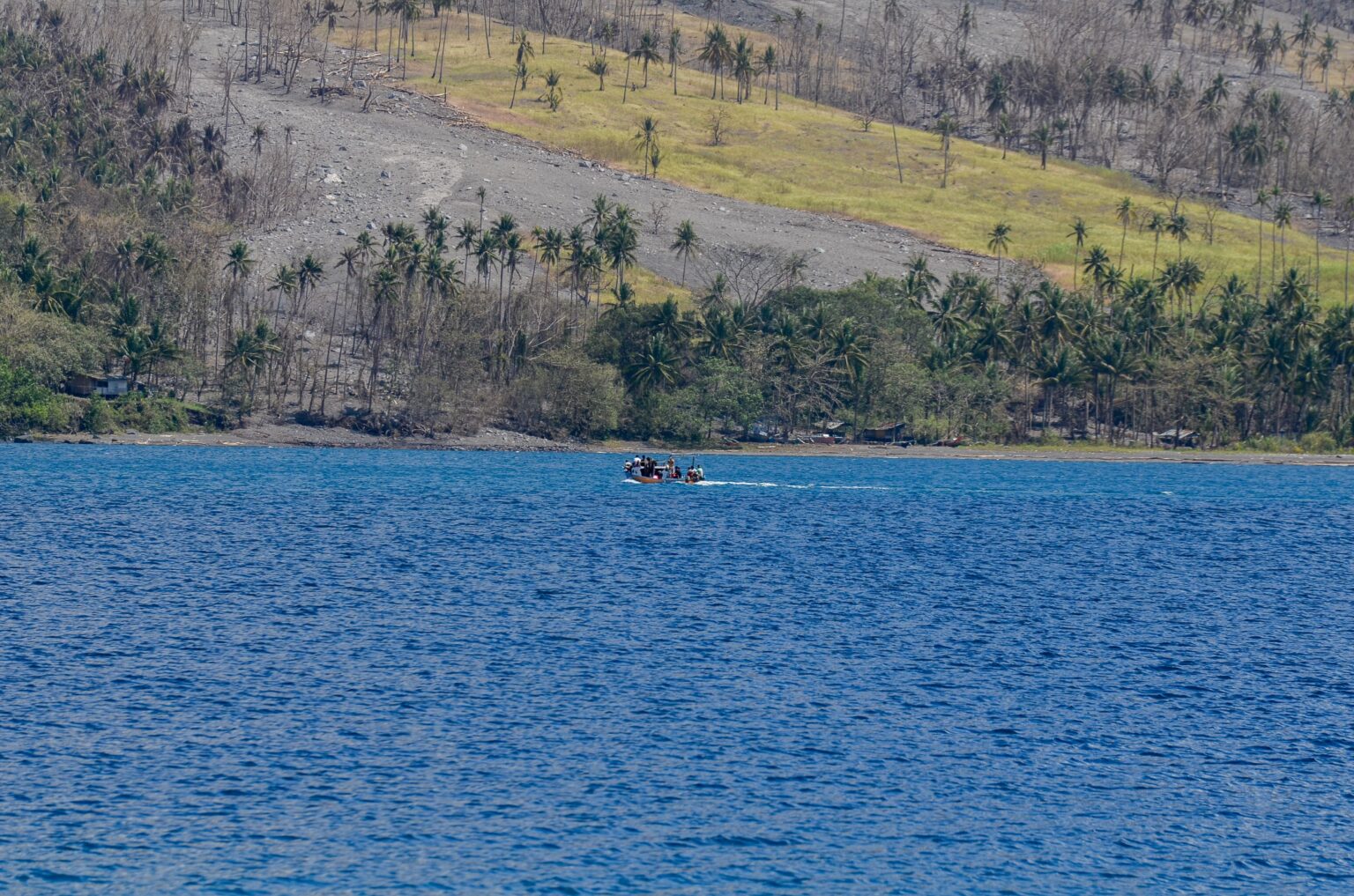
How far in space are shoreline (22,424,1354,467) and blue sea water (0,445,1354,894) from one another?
5920 cm

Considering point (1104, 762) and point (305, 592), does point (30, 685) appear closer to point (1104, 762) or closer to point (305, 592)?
point (305, 592)

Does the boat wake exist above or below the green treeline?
below

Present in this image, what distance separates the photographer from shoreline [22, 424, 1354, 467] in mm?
154375

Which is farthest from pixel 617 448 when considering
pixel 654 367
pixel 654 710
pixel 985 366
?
pixel 654 710

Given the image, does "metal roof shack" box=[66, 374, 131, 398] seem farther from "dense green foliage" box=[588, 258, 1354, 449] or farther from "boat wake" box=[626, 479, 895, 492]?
"boat wake" box=[626, 479, 895, 492]

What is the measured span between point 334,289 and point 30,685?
495 feet

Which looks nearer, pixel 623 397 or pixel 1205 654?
pixel 1205 654

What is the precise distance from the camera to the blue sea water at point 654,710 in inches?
1314

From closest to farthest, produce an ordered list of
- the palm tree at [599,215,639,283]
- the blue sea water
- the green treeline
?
the blue sea water
the green treeline
the palm tree at [599,215,639,283]

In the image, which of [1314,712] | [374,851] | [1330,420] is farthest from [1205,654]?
[1330,420]

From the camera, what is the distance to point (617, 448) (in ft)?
544

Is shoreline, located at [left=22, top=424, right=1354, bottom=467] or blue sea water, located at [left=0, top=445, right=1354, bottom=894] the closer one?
blue sea water, located at [left=0, top=445, right=1354, bottom=894]

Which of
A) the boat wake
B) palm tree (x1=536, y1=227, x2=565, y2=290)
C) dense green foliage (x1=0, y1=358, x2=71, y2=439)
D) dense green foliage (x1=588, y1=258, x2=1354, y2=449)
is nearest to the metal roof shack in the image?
dense green foliage (x1=0, y1=358, x2=71, y2=439)

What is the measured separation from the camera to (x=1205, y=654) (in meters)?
58.6
